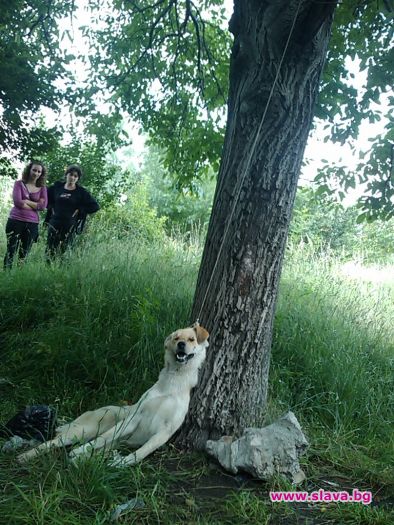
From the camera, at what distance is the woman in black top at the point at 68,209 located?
7.57 metres

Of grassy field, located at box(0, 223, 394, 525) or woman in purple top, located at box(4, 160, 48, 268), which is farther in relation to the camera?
woman in purple top, located at box(4, 160, 48, 268)

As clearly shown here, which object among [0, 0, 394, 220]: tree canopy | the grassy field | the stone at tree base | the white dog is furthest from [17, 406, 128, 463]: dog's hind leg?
[0, 0, 394, 220]: tree canopy

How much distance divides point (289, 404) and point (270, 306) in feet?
3.86

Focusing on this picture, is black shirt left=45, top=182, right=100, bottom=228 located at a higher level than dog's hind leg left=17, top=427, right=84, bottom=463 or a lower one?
higher

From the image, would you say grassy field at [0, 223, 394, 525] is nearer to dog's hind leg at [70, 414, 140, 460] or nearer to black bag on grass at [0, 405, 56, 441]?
dog's hind leg at [70, 414, 140, 460]

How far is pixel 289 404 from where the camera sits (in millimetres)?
4484

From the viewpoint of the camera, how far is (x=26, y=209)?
23.7ft

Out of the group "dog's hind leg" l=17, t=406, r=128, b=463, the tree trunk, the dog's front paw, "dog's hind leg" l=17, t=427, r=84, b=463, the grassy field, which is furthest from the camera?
the tree trunk

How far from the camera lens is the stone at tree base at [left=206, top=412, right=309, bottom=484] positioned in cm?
321

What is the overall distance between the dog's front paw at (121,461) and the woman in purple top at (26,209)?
15.3 ft

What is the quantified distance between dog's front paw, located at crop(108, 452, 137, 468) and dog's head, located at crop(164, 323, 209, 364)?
70 cm

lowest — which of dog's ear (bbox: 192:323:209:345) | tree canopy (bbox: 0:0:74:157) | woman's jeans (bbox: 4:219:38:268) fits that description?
woman's jeans (bbox: 4:219:38:268)

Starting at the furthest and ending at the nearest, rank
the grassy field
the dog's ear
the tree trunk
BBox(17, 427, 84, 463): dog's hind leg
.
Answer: the tree trunk, the dog's ear, BBox(17, 427, 84, 463): dog's hind leg, the grassy field

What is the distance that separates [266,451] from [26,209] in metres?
5.36
